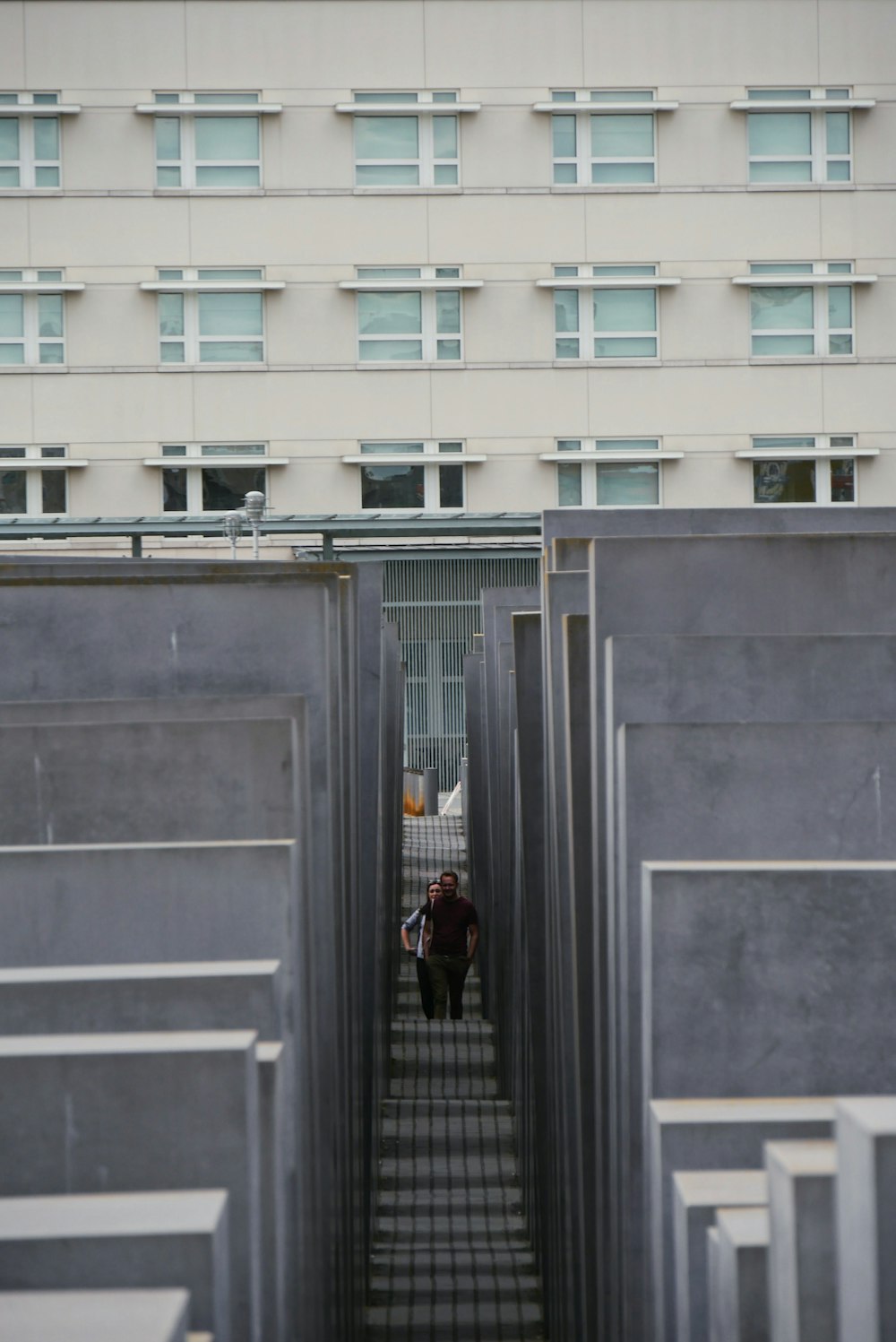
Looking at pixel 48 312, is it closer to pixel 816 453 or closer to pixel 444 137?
pixel 444 137

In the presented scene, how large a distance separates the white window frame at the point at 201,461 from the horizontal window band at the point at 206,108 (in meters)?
5.65

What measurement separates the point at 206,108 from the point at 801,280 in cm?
1070

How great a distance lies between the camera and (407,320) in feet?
101

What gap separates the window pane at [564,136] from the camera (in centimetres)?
3080

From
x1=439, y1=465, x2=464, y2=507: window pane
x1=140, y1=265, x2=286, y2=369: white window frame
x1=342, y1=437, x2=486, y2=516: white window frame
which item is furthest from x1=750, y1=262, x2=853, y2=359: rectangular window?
x1=140, y1=265, x2=286, y2=369: white window frame

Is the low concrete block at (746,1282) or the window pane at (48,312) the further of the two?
the window pane at (48,312)

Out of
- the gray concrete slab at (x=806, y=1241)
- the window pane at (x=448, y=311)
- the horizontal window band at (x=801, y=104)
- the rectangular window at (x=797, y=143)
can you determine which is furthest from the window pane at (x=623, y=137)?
the gray concrete slab at (x=806, y=1241)

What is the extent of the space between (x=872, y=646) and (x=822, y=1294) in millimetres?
3268

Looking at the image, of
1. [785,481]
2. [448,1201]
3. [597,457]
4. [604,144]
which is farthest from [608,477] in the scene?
[448,1201]

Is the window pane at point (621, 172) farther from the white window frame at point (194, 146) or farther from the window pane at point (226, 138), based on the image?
the window pane at point (226, 138)

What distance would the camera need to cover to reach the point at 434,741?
31.9m

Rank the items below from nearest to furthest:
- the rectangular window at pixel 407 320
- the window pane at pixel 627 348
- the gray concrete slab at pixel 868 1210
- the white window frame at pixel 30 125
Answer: the gray concrete slab at pixel 868 1210 → the white window frame at pixel 30 125 → the rectangular window at pixel 407 320 → the window pane at pixel 627 348

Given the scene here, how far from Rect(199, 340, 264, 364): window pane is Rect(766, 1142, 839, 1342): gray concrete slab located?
92.5ft

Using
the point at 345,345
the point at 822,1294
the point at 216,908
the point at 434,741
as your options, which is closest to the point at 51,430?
the point at 345,345
